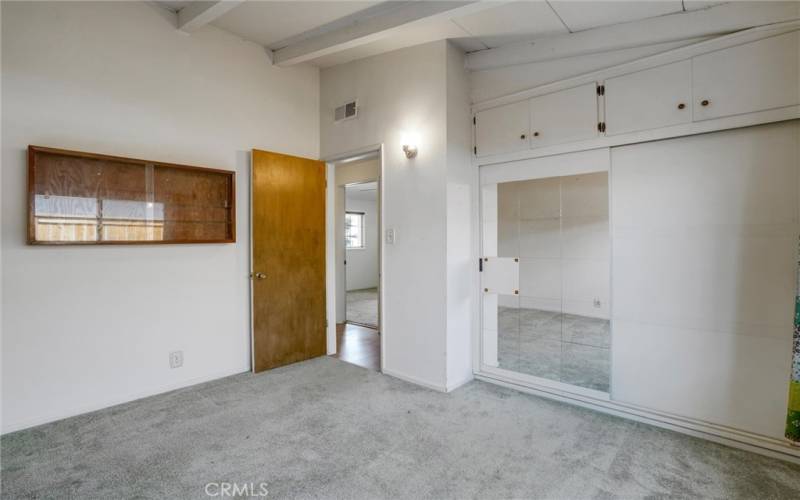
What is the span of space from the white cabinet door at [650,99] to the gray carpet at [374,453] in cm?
202

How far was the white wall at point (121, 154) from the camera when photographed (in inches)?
98.9

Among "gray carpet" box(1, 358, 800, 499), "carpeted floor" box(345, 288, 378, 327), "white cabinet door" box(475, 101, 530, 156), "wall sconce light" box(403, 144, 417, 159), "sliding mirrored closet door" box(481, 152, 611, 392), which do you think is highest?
"white cabinet door" box(475, 101, 530, 156)

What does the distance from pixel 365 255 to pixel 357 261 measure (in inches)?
12.0

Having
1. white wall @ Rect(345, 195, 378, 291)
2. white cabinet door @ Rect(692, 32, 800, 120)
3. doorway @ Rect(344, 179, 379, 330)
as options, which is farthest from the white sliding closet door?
white wall @ Rect(345, 195, 378, 291)

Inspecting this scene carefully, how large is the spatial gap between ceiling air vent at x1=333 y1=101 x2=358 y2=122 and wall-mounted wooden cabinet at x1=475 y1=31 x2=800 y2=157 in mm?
1353

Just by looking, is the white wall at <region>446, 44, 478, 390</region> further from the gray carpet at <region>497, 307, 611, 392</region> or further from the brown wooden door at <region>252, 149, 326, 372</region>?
the brown wooden door at <region>252, 149, 326, 372</region>

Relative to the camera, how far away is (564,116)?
293 centimetres

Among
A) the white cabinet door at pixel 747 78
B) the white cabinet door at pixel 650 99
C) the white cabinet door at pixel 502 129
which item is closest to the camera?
the white cabinet door at pixel 747 78

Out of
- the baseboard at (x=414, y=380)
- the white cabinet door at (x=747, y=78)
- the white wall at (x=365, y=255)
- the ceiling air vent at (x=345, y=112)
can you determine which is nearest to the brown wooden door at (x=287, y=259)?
the ceiling air vent at (x=345, y=112)

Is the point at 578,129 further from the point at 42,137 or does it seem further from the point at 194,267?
the point at 42,137

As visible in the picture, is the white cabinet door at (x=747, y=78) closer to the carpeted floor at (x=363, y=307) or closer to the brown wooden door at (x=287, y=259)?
the brown wooden door at (x=287, y=259)

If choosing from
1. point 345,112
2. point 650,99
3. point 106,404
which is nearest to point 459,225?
point 650,99

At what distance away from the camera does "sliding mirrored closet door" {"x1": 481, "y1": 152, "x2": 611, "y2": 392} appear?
287 centimetres

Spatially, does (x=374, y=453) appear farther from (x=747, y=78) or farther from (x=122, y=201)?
(x=747, y=78)
